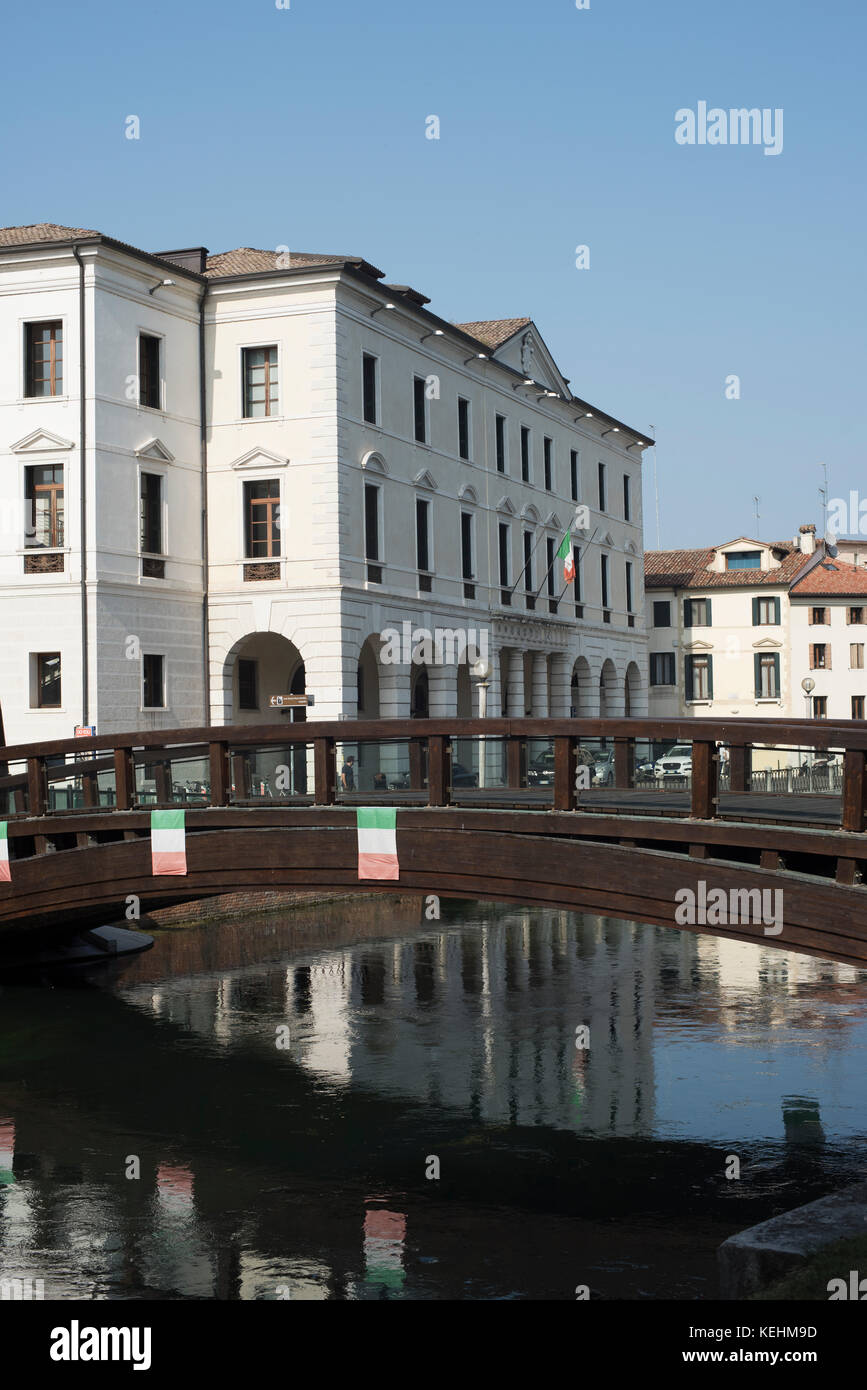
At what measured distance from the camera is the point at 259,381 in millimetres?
36562

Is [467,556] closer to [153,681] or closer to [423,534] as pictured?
[423,534]

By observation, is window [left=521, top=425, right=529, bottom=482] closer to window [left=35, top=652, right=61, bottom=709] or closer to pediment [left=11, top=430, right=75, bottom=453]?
pediment [left=11, top=430, right=75, bottom=453]

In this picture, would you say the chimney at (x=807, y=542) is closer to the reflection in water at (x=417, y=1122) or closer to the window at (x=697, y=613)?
the window at (x=697, y=613)

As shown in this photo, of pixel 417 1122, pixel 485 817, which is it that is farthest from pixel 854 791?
pixel 417 1122

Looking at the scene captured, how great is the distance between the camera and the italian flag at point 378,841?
542 inches

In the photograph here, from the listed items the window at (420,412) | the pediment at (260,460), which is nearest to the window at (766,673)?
the window at (420,412)

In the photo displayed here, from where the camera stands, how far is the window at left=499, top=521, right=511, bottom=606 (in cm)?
4706

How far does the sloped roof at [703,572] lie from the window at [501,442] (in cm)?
2292

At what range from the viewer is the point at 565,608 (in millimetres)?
52969

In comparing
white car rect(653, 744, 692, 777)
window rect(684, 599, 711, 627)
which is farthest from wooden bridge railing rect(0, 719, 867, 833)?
window rect(684, 599, 711, 627)

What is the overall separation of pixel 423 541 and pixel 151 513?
9169 millimetres

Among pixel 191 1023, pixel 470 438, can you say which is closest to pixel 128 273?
pixel 470 438

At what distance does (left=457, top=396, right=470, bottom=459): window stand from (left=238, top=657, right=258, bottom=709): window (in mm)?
9702
